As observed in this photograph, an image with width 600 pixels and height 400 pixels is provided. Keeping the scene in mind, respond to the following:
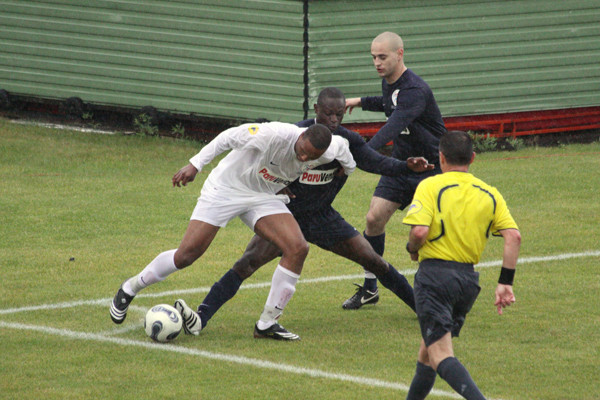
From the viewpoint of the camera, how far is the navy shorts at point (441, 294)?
5.38 m

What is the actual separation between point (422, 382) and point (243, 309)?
3.20 metres

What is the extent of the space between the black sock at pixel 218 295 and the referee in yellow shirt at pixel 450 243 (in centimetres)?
247

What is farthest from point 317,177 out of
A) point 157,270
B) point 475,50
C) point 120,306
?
point 475,50

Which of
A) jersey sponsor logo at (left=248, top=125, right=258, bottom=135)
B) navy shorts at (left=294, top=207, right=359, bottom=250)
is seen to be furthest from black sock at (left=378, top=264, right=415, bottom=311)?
jersey sponsor logo at (left=248, top=125, right=258, bottom=135)

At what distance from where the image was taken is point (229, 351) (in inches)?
278

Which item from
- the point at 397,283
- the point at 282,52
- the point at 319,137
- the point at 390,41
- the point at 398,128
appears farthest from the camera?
the point at 282,52

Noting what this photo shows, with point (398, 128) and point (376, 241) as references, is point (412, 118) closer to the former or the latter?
point (398, 128)

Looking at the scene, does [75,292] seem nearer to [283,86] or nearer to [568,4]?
[283,86]

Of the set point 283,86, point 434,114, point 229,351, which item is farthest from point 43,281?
point 283,86

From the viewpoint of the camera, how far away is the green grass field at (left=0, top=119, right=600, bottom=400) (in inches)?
250

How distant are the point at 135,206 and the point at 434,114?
5.54m

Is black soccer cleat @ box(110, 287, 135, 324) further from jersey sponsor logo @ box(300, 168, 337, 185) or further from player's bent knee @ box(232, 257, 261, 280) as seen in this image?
jersey sponsor logo @ box(300, 168, 337, 185)

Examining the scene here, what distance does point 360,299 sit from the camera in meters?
8.49

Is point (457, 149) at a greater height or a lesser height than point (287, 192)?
greater
